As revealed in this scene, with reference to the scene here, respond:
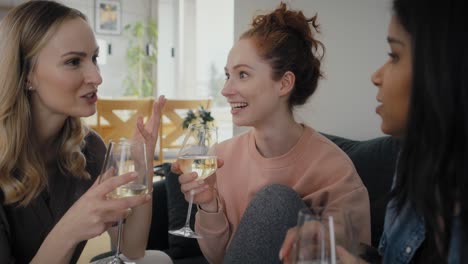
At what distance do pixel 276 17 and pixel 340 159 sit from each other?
63 centimetres

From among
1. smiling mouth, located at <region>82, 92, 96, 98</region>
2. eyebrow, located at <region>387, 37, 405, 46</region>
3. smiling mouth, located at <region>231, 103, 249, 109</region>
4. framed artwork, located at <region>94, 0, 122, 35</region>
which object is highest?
framed artwork, located at <region>94, 0, 122, 35</region>

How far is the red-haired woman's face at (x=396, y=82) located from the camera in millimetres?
960

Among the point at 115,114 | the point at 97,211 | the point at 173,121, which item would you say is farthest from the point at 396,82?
the point at 173,121

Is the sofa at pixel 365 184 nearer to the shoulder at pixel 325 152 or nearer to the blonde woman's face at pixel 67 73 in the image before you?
the shoulder at pixel 325 152

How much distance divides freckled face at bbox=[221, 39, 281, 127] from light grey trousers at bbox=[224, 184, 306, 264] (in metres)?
0.51

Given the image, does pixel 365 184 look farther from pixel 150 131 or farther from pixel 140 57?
pixel 140 57

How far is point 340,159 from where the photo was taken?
1688mm

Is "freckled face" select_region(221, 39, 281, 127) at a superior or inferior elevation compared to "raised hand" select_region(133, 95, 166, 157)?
superior

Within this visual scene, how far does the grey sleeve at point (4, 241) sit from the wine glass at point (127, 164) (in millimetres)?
466

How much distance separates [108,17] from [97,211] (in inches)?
313

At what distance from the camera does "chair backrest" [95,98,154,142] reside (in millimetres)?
5633

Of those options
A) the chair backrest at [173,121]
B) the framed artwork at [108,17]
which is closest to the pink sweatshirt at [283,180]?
the chair backrest at [173,121]

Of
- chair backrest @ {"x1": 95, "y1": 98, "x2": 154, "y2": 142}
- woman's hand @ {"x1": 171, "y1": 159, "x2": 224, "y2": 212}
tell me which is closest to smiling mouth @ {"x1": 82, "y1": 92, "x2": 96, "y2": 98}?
woman's hand @ {"x1": 171, "y1": 159, "x2": 224, "y2": 212}

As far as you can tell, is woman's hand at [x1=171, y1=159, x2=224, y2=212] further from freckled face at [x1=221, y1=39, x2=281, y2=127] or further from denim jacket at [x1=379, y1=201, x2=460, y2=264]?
denim jacket at [x1=379, y1=201, x2=460, y2=264]
